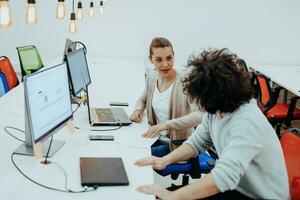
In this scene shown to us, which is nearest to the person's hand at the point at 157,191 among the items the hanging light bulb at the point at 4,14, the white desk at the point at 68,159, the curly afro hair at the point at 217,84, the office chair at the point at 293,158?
the white desk at the point at 68,159

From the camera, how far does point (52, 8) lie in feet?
18.4

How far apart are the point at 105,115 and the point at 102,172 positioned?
96 centimetres

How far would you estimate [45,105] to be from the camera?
1.93 meters

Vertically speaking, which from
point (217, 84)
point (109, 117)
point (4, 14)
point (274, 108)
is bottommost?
point (274, 108)

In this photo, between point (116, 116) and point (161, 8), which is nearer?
point (116, 116)

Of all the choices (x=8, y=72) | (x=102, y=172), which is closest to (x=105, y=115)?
(x=102, y=172)

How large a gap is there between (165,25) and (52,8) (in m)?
1.64

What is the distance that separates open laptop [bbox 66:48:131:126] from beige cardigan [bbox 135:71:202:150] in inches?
7.7

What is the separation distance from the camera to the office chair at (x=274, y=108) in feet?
13.2

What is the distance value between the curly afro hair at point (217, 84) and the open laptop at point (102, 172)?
19.8 inches

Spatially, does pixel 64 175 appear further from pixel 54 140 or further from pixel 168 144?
pixel 168 144

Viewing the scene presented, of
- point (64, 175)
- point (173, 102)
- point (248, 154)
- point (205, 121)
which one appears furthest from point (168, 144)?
point (248, 154)

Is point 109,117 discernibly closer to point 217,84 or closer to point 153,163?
point 153,163

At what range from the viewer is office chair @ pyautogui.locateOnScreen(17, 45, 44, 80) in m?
4.89
